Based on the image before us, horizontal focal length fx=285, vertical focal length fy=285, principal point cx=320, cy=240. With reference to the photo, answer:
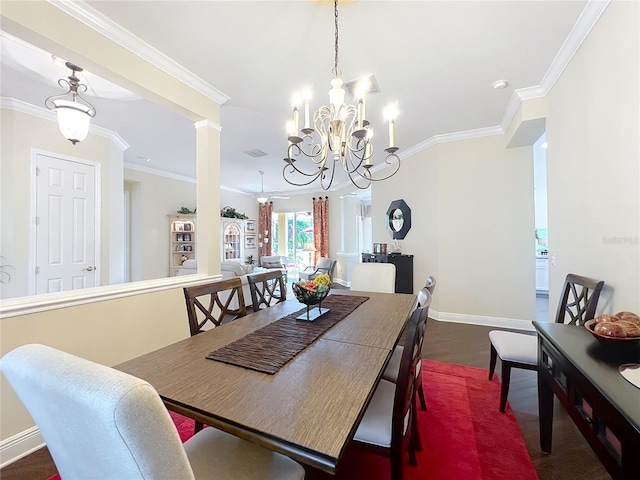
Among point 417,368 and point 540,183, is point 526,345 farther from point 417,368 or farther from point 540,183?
point 540,183

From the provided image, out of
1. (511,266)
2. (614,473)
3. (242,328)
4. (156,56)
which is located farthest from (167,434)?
(511,266)

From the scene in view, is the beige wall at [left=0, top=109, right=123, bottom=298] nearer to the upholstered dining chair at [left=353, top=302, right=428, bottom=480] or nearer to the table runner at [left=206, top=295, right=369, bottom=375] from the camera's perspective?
the table runner at [left=206, top=295, right=369, bottom=375]

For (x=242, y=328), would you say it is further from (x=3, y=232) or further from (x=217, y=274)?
(x=3, y=232)

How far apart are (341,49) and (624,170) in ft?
6.62

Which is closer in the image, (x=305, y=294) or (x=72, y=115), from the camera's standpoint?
(x=305, y=294)

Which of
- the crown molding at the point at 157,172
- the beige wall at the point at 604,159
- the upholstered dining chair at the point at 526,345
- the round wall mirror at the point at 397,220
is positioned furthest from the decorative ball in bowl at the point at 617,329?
the crown molding at the point at 157,172

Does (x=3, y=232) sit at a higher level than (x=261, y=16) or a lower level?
lower

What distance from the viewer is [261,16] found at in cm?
190

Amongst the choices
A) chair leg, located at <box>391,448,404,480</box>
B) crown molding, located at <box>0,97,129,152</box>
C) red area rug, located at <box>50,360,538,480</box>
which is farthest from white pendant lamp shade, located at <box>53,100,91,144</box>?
chair leg, located at <box>391,448,404,480</box>

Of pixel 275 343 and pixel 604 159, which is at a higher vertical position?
pixel 604 159

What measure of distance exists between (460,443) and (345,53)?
2.88 meters

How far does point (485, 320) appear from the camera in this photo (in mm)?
3926

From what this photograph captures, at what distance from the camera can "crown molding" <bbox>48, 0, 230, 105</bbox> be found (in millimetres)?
1780

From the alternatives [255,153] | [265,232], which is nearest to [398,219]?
[255,153]
